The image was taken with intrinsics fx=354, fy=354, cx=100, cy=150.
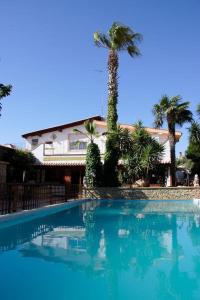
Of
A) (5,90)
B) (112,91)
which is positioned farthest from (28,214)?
(112,91)

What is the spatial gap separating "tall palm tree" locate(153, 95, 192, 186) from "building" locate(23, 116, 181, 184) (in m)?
3.36

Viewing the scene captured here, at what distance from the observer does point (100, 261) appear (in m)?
8.41

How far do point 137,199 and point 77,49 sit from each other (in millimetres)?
12251

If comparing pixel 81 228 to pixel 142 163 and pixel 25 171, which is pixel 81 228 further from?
pixel 25 171

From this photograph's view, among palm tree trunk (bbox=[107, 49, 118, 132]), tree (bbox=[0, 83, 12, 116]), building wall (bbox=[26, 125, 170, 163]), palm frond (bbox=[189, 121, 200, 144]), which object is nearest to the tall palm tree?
palm tree trunk (bbox=[107, 49, 118, 132])

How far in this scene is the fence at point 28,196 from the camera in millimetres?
14414

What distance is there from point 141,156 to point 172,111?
16.2 ft

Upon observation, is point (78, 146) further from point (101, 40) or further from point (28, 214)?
point (28, 214)

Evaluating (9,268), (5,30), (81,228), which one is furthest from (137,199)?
(9,268)

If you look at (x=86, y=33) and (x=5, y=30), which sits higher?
(x=86, y=33)

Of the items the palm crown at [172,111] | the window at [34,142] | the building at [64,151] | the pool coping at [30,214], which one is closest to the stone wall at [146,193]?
the pool coping at [30,214]

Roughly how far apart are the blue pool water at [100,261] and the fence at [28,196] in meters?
1.14

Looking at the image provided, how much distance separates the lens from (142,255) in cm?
919

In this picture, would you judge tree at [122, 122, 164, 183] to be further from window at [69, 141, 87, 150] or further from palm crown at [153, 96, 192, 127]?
window at [69, 141, 87, 150]
